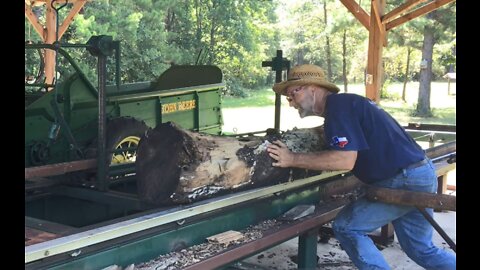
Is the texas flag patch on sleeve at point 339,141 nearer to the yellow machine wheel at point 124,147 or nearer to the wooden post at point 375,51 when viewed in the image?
the yellow machine wheel at point 124,147

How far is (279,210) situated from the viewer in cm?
299

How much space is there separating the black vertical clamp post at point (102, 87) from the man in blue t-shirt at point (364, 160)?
1.01 metres

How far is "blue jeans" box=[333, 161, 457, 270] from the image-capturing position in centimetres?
280

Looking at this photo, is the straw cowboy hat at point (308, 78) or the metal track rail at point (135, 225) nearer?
the metal track rail at point (135, 225)

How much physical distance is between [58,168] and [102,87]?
55cm

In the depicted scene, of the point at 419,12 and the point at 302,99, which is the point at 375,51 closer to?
the point at 419,12

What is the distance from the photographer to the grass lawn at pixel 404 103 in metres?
16.2

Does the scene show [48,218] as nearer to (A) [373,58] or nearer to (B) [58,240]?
(B) [58,240]

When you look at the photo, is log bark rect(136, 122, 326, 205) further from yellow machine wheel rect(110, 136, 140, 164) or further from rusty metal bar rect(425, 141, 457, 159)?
rusty metal bar rect(425, 141, 457, 159)

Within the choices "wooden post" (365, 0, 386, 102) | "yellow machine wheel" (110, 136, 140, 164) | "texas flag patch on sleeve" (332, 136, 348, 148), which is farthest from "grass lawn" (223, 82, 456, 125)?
"texas flag patch on sleeve" (332, 136, 348, 148)

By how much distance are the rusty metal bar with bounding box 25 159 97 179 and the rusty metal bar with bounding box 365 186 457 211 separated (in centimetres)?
170

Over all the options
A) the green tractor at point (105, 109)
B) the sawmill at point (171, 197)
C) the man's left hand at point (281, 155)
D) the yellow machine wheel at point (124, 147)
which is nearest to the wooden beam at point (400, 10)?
the green tractor at point (105, 109)
